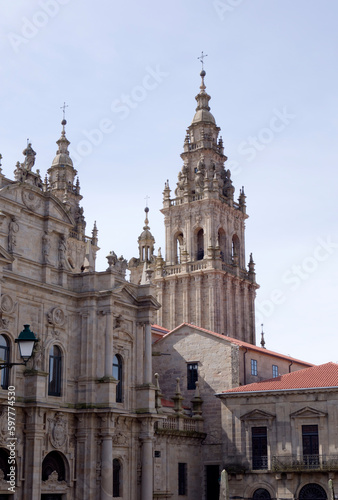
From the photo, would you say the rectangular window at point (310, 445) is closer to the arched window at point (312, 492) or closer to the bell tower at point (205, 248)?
the arched window at point (312, 492)

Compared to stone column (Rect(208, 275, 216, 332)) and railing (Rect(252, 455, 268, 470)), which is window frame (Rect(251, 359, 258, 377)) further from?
stone column (Rect(208, 275, 216, 332))

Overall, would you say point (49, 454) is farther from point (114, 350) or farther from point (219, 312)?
point (219, 312)

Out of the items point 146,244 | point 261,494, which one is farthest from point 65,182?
point 261,494

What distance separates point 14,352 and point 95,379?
4.86 meters

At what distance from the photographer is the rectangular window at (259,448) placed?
Result: 4297 centimetres

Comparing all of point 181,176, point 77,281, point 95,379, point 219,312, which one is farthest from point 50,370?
point 181,176

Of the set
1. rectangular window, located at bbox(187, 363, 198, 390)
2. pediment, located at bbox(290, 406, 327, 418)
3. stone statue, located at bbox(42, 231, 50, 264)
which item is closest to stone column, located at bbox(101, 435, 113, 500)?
stone statue, located at bbox(42, 231, 50, 264)

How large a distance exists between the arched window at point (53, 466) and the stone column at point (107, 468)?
181 centimetres

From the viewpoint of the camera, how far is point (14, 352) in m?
31.8

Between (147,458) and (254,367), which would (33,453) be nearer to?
(147,458)

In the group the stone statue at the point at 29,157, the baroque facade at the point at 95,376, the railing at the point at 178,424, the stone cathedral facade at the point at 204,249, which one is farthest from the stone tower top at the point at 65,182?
the stone statue at the point at 29,157

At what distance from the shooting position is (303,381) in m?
43.2

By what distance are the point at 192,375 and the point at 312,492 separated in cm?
1087

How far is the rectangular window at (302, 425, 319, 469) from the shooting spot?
41344mm
